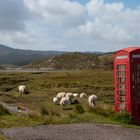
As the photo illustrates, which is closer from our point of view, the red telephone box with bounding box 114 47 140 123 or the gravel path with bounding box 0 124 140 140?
the gravel path with bounding box 0 124 140 140

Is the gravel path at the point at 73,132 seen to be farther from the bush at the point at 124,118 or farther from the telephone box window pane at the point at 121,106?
the telephone box window pane at the point at 121,106

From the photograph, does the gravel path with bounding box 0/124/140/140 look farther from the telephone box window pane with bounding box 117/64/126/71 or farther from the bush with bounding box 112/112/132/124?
the telephone box window pane with bounding box 117/64/126/71

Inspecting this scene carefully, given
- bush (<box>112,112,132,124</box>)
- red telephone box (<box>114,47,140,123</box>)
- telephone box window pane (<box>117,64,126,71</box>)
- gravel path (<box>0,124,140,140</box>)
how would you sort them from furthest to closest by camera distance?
telephone box window pane (<box>117,64,126,71</box>) → red telephone box (<box>114,47,140,123</box>) → bush (<box>112,112,132,124</box>) → gravel path (<box>0,124,140,140</box>)

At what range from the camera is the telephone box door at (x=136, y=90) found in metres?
16.2

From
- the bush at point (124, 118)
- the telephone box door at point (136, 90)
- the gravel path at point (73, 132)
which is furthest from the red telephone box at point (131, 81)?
the gravel path at point (73, 132)

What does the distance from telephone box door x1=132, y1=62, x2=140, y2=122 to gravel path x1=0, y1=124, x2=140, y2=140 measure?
6.99 ft

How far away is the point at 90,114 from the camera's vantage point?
673 inches

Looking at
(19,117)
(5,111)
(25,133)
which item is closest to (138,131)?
(25,133)

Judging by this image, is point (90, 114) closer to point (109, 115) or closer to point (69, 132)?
point (109, 115)

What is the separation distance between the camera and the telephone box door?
53.1 feet

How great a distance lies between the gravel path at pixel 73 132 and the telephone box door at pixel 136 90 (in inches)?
83.9

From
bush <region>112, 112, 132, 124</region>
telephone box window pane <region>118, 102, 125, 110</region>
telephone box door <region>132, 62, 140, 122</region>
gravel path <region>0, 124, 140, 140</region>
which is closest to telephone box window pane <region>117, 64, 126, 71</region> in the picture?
telephone box door <region>132, 62, 140, 122</region>

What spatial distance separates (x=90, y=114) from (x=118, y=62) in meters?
2.32

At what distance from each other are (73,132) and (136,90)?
13.6ft
